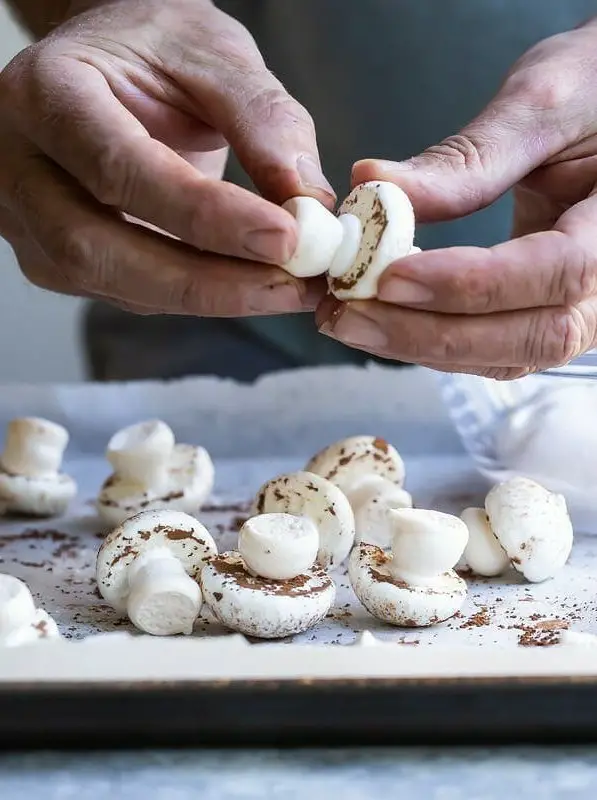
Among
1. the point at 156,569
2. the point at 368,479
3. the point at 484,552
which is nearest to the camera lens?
the point at 156,569

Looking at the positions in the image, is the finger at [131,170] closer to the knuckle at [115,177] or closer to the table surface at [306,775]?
the knuckle at [115,177]

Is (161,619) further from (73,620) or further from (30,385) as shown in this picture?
(30,385)

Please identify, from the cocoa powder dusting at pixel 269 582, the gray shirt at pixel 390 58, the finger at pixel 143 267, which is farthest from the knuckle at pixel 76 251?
the gray shirt at pixel 390 58

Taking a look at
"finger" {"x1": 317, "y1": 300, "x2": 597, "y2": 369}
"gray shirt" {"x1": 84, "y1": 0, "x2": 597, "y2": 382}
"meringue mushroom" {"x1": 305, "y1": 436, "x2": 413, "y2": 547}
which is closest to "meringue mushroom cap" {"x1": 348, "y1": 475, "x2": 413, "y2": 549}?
"meringue mushroom" {"x1": 305, "y1": 436, "x2": 413, "y2": 547}

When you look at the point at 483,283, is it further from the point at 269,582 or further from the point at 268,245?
the point at 269,582

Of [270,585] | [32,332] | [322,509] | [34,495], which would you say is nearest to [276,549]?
[270,585]

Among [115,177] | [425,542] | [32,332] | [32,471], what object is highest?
[115,177]

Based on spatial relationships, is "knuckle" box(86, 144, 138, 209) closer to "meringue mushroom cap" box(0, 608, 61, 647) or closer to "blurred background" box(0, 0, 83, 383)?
"meringue mushroom cap" box(0, 608, 61, 647)
